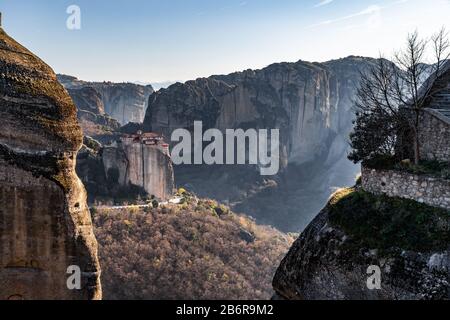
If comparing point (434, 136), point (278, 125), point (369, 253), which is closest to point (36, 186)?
point (369, 253)

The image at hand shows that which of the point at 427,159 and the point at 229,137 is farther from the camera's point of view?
the point at 229,137

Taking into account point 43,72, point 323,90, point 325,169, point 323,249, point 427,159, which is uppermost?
point 323,90

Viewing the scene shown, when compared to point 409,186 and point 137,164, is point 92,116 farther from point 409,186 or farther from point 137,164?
point 409,186

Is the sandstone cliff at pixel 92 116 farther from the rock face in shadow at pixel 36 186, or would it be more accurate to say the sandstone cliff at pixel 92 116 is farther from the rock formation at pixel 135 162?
the rock face in shadow at pixel 36 186

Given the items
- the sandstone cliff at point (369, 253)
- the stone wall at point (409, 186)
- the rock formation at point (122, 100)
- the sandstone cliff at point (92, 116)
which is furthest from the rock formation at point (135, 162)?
the rock formation at point (122, 100)

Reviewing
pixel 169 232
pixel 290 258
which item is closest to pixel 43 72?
pixel 290 258
